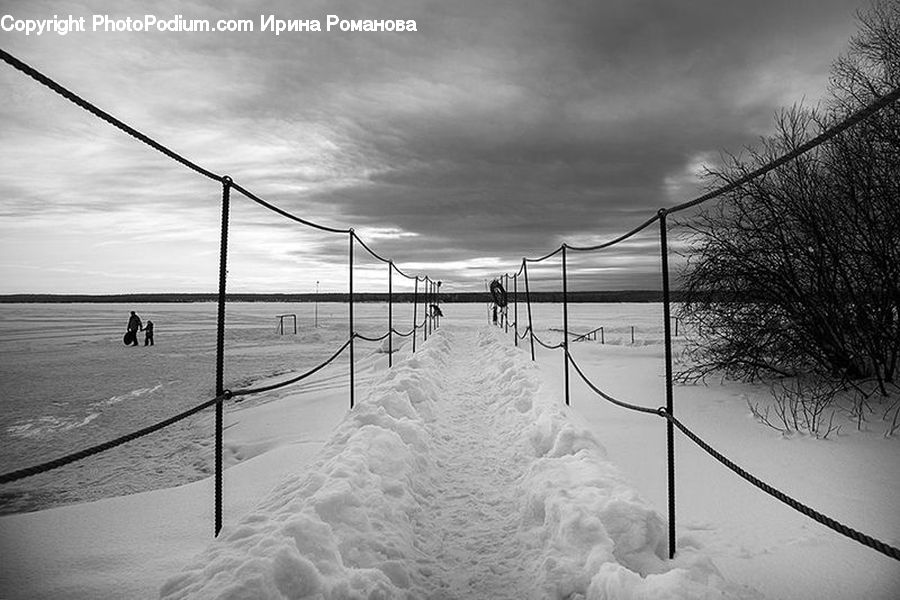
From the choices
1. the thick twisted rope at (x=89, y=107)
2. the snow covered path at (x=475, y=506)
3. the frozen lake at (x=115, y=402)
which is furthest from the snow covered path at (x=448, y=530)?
the frozen lake at (x=115, y=402)

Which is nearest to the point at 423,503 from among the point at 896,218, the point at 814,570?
the point at 814,570

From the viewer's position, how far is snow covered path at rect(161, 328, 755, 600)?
2342 mm

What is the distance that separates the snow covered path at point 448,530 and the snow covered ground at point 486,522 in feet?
0.04

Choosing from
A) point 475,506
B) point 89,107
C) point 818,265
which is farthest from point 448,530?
point 818,265

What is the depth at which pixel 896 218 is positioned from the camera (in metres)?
6.11

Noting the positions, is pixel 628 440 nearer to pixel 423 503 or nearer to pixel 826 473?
pixel 826 473

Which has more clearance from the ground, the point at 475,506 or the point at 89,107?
the point at 89,107

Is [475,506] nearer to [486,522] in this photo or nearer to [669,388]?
[486,522]

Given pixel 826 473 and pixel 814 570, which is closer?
pixel 814 570

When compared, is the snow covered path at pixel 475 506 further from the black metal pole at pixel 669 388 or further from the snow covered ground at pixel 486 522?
the black metal pole at pixel 669 388

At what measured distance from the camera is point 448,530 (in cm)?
326

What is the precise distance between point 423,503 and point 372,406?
74.3 inches

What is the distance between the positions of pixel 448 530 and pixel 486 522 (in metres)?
0.28

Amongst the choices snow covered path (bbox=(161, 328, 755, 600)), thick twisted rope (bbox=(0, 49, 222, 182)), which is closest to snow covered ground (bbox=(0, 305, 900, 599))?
snow covered path (bbox=(161, 328, 755, 600))
